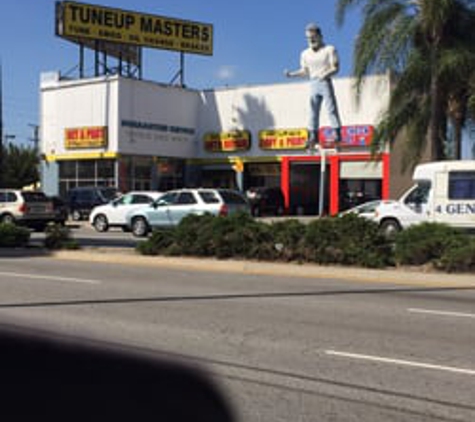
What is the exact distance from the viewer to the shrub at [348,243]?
14.0 metres

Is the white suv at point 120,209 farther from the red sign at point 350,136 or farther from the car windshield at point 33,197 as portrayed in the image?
the red sign at point 350,136

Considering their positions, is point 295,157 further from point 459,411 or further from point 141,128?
point 459,411

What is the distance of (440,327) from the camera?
26.9 ft

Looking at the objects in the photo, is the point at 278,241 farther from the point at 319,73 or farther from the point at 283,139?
the point at 283,139

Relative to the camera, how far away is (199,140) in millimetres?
45406

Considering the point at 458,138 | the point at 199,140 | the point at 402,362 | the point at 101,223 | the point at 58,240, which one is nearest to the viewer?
the point at 402,362

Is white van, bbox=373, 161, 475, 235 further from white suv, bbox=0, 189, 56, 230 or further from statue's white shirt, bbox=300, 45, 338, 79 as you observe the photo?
statue's white shirt, bbox=300, 45, 338, 79

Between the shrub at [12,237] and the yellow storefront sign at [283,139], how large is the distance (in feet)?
79.1

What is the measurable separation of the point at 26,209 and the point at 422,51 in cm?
1606

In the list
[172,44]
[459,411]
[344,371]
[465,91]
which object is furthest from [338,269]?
[172,44]

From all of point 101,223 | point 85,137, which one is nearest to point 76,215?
point 85,137

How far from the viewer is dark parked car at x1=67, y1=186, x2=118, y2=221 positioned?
35.3m

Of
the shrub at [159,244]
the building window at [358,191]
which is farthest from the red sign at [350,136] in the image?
the shrub at [159,244]

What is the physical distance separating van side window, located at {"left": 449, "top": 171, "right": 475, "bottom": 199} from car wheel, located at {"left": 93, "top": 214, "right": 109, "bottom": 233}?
13331 millimetres
